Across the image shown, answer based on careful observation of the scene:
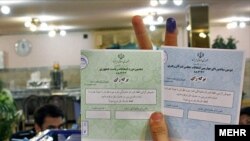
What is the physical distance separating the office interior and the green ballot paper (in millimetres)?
4862

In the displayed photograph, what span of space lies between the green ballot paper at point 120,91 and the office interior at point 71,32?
4.86 metres

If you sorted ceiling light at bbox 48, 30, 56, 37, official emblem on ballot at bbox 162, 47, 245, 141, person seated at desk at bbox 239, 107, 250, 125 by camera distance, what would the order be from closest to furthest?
official emblem on ballot at bbox 162, 47, 245, 141 → person seated at desk at bbox 239, 107, 250, 125 → ceiling light at bbox 48, 30, 56, 37

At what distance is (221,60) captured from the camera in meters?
0.74

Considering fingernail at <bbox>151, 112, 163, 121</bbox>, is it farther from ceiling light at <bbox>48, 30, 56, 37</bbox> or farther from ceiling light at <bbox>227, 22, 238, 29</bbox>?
ceiling light at <bbox>48, 30, 56, 37</bbox>

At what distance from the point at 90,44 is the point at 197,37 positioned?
4.36 metres

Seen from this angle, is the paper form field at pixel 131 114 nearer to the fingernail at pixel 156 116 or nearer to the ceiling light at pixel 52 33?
the fingernail at pixel 156 116

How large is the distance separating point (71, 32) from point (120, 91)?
31.4 ft

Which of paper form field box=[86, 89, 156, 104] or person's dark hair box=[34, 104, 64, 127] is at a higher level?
paper form field box=[86, 89, 156, 104]

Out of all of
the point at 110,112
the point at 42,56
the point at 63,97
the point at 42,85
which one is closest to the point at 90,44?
the point at 42,56

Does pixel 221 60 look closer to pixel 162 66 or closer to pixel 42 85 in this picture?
pixel 162 66

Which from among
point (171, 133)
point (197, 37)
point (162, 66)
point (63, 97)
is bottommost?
point (63, 97)

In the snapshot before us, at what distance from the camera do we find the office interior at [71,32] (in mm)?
6375

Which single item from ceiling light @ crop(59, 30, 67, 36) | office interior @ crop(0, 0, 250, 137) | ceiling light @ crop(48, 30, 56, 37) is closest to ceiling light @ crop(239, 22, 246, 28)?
office interior @ crop(0, 0, 250, 137)

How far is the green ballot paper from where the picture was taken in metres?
0.76
